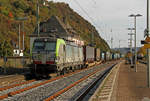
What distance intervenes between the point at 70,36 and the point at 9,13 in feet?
91.0

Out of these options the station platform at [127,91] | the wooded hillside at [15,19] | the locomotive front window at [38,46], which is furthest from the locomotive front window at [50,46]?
the wooded hillside at [15,19]

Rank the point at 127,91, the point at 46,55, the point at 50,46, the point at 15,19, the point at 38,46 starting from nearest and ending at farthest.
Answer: the point at 127,91 → the point at 46,55 → the point at 50,46 → the point at 38,46 → the point at 15,19

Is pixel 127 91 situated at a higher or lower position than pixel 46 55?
lower

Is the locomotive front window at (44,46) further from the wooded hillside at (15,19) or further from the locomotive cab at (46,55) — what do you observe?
the wooded hillside at (15,19)

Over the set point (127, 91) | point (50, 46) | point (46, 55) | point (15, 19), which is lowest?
point (127, 91)

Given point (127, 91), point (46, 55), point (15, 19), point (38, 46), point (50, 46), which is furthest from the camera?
point (15, 19)

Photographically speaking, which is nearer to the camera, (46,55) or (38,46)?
(46,55)

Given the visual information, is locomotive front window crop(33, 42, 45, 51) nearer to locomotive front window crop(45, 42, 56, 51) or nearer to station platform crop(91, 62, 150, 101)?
locomotive front window crop(45, 42, 56, 51)

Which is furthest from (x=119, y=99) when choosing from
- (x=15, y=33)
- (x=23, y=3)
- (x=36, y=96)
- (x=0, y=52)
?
(x=23, y=3)

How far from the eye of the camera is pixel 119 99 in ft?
35.9

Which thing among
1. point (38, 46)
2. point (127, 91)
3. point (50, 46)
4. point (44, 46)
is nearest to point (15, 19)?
point (38, 46)

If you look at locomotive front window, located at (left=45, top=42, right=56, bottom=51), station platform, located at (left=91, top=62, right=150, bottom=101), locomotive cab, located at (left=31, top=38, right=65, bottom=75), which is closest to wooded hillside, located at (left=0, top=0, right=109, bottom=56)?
locomotive cab, located at (left=31, top=38, right=65, bottom=75)

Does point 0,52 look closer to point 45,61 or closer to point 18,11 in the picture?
point 45,61

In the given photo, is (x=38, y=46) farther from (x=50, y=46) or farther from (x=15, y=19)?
(x=15, y=19)
